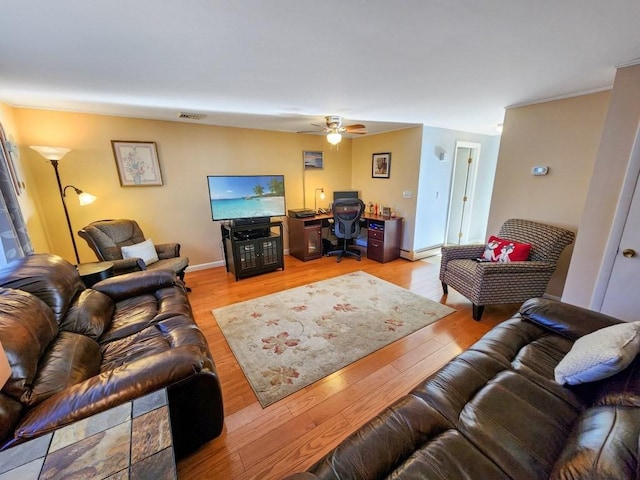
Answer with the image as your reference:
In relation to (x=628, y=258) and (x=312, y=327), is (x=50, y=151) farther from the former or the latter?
(x=628, y=258)

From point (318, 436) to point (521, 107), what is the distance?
3701mm

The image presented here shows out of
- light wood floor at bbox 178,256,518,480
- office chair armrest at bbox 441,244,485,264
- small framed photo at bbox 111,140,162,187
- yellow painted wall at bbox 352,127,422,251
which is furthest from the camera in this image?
yellow painted wall at bbox 352,127,422,251

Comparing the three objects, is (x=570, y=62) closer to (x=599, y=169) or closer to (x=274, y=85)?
(x=599, y=169)

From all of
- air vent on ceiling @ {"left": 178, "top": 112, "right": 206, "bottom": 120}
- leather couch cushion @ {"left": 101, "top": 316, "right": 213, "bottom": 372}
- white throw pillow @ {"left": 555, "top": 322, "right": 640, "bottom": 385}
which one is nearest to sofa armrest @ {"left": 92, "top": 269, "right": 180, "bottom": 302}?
leather couch cushion @ {"left": 101, "top": 316, "right": 213, "bottom": 372}

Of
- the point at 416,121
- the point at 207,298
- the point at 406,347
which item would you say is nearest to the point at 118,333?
the point at 207,298

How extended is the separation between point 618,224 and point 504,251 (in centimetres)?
87

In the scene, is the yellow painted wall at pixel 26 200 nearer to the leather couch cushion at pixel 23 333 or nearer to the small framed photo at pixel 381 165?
the leather couch cushion at pixel 23 333

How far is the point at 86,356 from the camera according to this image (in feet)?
4.72

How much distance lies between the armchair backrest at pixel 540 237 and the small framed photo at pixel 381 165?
2242 millimetres

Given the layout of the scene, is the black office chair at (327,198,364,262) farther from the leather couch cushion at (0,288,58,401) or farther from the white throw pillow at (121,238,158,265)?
the leather couch cushion at (0,288,58,401)

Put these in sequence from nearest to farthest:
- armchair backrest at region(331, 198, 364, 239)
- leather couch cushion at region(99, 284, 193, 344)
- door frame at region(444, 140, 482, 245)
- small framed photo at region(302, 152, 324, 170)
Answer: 1. leather couch cushion at region(99, 284, 193, 344)
2. armchair backrest at region(331, 198, 364, 239)
3. door frame at region(444, 140, 482, 245)
4. small framed photo at region(302, 152, 324, 170)

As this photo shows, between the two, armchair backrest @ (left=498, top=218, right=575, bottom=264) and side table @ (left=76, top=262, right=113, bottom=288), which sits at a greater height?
armchair backrest @ (left=498, top=218, right=575, bottom=264)

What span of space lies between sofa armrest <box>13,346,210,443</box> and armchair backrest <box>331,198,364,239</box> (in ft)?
11.1

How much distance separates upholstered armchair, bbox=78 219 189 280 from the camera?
276 centimetres
